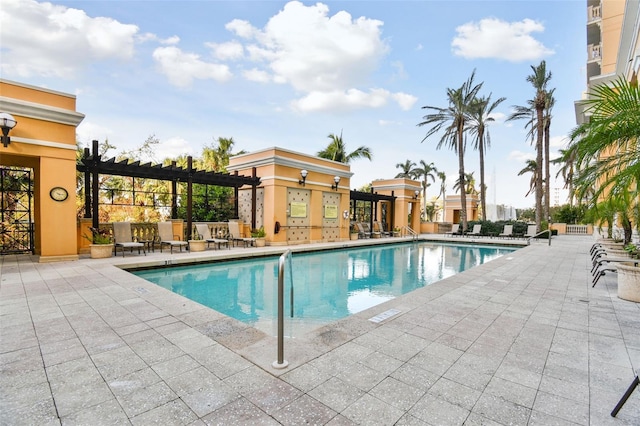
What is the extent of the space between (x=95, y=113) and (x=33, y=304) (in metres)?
14.0

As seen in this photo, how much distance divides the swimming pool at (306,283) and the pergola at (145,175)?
3.31m

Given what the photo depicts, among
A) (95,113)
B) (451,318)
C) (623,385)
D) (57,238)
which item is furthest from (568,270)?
(95,113)

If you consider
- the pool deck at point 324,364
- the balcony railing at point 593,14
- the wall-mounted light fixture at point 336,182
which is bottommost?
the pool deck at point 324,364

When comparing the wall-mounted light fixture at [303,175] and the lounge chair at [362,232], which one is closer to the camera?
the wall-mounted light fixture at [303,175]

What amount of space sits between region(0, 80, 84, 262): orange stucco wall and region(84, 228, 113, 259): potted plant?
515 millimetres

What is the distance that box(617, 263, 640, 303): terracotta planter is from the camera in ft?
16.3

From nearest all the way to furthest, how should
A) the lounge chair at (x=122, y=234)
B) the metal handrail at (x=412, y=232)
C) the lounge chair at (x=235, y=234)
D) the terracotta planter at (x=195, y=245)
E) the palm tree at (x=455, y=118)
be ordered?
the lounge chair at (x=122, y=234) < the terracotta planter at (x=195, y=245) < the lounge chair at (x=235, y=234) < the metal handrail at (x=412, y=232) < the palm tree at (x=455, y=118)

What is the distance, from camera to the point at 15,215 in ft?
34.5

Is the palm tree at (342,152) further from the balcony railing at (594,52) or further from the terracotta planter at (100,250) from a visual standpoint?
the balcony railing at (594,52)

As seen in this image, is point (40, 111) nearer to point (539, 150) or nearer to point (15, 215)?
point (15, 215)

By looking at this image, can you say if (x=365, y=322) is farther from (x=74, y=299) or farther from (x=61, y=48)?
(x=61, y=48)

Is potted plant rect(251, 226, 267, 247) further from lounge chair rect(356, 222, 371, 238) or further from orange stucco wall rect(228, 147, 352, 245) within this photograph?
lounge chair rect(356, 222, 371, 238)

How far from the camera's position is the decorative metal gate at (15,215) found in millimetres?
9977

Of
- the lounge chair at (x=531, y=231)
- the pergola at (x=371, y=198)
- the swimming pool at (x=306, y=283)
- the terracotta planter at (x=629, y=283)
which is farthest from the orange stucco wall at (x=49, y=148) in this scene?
the lounge chair at (x=531, y=231)
